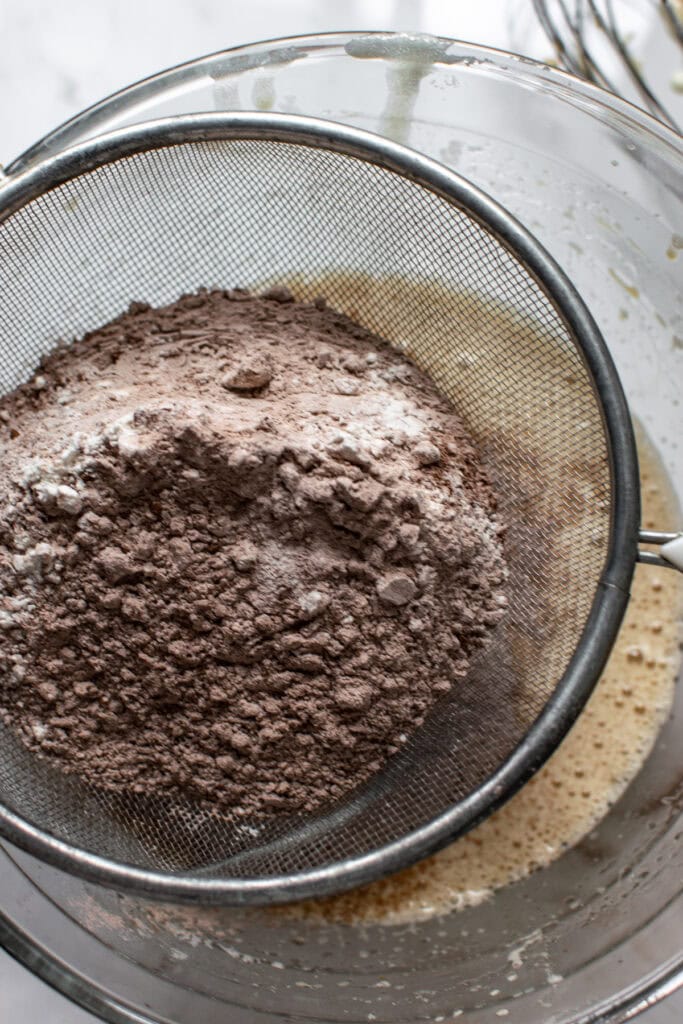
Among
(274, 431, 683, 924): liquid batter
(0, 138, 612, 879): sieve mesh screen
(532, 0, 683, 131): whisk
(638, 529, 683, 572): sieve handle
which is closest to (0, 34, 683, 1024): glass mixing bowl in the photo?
(274, 431, 683, 924): liquid batter

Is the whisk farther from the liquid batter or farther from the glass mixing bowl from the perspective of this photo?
the liquid batter

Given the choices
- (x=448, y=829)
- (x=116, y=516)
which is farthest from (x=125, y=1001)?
(x=116, y=516)

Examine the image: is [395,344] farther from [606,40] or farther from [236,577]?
[606,40]

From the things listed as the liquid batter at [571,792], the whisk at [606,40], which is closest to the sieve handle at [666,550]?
the liquid batter at [571,792]

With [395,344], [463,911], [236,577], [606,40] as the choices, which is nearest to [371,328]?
[395,344]

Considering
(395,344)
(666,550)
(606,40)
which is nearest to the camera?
(666,550)

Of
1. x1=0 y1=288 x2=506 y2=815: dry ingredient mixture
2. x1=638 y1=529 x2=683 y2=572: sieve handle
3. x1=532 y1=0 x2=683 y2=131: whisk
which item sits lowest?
x1=0 y1=288 x2=506 y2=815: dry ingredient mixture
